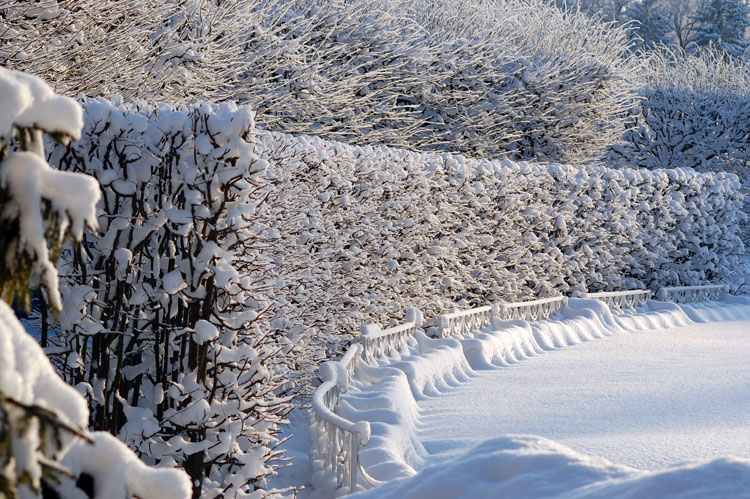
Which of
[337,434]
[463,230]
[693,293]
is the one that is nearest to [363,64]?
[463,230]

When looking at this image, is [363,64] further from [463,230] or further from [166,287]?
[166,287]

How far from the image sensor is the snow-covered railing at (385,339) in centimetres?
792

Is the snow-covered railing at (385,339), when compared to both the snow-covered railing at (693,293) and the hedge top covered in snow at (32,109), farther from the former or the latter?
the snow-covered railing at (693,293)

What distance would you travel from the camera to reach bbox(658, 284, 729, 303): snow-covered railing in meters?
15.4

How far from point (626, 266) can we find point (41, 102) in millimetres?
14680

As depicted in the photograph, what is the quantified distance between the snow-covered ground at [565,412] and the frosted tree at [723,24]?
3230 cm

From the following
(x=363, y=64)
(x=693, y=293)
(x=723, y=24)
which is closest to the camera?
(x=693, y=293)

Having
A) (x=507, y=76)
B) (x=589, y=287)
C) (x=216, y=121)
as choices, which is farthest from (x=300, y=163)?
(x=507, y=76)

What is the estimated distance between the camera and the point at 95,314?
12.5ft

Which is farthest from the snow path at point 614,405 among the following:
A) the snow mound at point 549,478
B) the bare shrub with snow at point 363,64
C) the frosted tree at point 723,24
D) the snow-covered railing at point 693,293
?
the frosted tree at point 723,24

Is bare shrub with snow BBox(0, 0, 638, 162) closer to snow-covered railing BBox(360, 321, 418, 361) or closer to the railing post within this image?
snow-covered railing BBox(360, 321, 418, 361)

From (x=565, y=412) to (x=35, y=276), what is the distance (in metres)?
6.46

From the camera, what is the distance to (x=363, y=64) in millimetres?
16469

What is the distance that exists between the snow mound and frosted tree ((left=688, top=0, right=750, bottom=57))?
42016 millimetres
